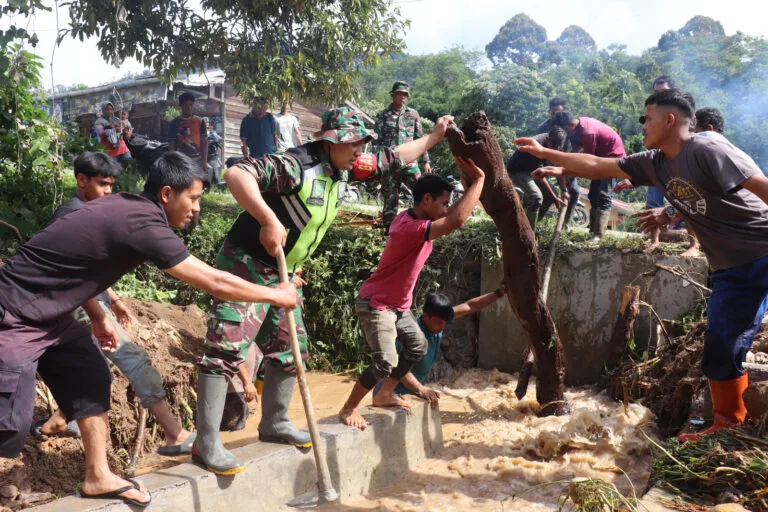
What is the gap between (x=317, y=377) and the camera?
24.7 ft

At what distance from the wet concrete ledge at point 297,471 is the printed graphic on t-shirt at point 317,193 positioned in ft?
4.74

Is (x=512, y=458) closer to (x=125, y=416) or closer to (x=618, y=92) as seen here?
(x=125, y=416)

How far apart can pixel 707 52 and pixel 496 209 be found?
32.9m

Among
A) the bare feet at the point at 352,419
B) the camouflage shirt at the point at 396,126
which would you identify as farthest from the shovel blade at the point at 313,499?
the camouflage shirt at the point at 396,126

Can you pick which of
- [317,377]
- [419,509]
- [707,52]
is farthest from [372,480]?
[707,52]

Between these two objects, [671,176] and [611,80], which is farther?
[611,80]

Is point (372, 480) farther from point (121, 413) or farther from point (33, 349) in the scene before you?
point (33, 349)

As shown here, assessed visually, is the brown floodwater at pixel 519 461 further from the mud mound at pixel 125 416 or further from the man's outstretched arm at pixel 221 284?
the mud mound at pixel 125 416

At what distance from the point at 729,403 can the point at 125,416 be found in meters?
4.27

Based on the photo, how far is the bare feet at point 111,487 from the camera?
296 centimetres

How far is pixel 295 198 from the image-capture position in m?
3.66

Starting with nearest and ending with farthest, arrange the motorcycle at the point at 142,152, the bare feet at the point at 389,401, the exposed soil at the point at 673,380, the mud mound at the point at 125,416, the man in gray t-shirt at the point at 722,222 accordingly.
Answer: the man in gray t-shirt at the point at 722,222 → the mud mound at the point at 125,416 → the bare feet at the point at 389,401 → the exposed soil at the point at 673,380 → the motorcycle at the point at 142,152

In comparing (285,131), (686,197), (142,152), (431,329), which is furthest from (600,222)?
(142,152)

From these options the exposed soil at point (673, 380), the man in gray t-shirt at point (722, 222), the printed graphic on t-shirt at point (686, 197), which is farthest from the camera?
the exposed soil at point (673, 380)
